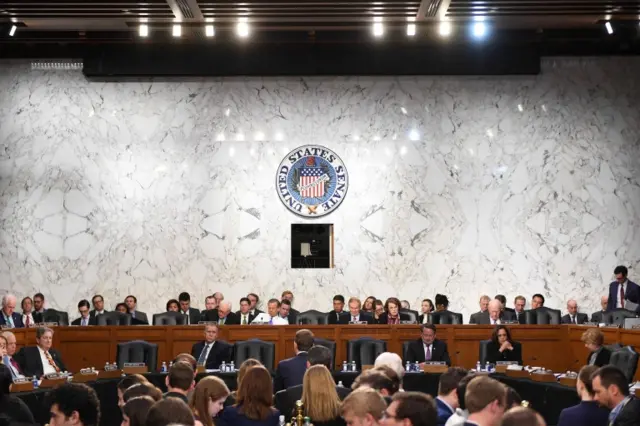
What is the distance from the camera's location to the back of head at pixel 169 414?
445cm

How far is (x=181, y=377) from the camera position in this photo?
255 inches

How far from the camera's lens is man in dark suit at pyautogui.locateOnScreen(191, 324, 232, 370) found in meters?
12.4

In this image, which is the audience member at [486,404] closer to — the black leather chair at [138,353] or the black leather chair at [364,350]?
the black leather chair at [364,350]

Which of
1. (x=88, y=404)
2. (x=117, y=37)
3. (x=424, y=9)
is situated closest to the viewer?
(x=88, y=404)

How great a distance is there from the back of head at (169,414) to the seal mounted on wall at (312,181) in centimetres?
1320

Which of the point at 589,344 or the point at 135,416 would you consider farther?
the point at 589,344

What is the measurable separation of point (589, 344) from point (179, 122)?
9488 mm

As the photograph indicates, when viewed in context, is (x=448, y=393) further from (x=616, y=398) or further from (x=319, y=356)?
(x=319, y=356)

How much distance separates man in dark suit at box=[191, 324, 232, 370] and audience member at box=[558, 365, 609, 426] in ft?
20.6

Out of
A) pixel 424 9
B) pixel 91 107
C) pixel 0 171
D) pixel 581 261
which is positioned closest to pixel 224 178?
pixel 91 107

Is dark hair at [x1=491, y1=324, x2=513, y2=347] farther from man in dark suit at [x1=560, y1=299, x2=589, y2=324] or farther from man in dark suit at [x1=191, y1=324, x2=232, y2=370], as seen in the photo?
man in dark suit at [x1=560, y1=299, x2=589, y2=324]

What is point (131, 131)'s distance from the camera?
17797 mm

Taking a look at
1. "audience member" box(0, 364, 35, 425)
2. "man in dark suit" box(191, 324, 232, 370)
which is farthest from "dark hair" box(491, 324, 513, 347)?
"audience member" box(0, 364, 35, 425)

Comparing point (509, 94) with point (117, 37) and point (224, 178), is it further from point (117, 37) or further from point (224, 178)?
point (117, 37)
